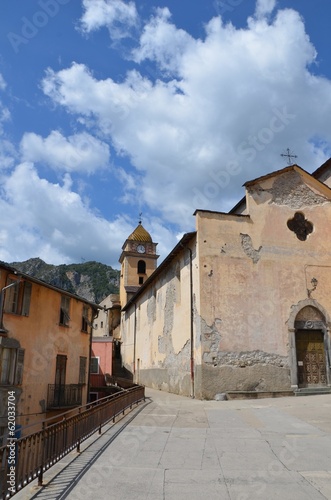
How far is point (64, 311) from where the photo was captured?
63.6 feet

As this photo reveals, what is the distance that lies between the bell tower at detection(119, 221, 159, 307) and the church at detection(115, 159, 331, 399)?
2581cm

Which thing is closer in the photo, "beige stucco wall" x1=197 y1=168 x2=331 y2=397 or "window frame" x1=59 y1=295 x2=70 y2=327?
"beige stucco wall" x1=197 y1=168 x2=331 y2=397

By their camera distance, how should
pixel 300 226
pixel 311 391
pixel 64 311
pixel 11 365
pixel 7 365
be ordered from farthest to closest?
pixel 300 226
pixel 64 311
pixel 311 391
pixel 11 365
pixel 7 365

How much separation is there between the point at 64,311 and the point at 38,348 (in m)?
2.56

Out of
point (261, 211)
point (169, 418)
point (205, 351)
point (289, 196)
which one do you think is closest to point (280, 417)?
point (169, 418)

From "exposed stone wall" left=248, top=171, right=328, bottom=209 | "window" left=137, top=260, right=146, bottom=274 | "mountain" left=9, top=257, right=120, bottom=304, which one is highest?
"mountain" left=9, top=257, right=120, bottom=304

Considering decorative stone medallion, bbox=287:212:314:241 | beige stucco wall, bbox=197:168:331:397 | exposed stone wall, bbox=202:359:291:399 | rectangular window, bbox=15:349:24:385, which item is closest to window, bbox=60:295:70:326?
rectangular window, bbox=15:349:24:385

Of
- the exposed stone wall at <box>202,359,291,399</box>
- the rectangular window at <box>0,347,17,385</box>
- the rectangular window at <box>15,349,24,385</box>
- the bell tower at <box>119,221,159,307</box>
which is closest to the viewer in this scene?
the rectangular window at <box>0,347,17,385</box>

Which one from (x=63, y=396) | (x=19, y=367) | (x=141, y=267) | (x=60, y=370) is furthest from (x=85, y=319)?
(x=141, y=267)

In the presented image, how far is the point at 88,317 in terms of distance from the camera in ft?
73.6

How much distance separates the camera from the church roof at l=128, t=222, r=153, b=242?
49.9 m

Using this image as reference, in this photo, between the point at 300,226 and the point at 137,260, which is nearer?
the point at 300,226

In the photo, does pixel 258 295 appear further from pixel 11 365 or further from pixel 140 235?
pixel 140 235

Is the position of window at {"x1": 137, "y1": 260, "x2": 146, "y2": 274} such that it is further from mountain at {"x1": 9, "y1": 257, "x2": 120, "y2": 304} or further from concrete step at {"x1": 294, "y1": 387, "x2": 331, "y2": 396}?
mountain at {"x1": 9, "y1": 257, "x2": 120, "y2": 304}
